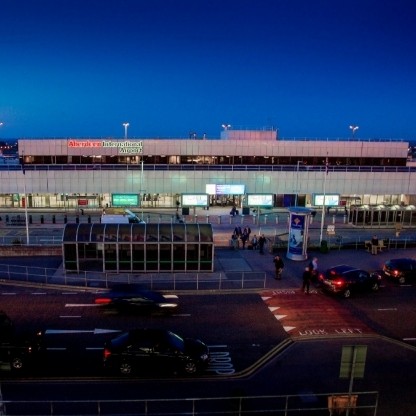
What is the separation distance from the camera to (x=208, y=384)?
45.3 ft

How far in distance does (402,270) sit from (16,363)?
65.8 feet

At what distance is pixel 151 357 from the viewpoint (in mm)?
14211

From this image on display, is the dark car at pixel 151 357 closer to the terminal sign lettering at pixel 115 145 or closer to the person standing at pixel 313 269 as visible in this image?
the person standing at pixel 313 269

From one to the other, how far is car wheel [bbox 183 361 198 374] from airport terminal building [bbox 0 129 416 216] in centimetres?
2990

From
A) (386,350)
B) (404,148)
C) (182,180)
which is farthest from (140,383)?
(404,148)

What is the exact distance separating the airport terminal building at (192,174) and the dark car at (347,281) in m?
20.0

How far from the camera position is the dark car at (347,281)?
21875 millimetres

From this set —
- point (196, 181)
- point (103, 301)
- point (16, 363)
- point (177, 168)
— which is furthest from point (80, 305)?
point (177, 168)

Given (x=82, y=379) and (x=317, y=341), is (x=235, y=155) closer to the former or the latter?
(x=317, y=341)

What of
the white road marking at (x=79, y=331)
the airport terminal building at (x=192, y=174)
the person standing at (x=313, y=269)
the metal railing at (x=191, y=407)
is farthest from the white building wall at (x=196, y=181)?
the metal railing at (x=191, y=407)

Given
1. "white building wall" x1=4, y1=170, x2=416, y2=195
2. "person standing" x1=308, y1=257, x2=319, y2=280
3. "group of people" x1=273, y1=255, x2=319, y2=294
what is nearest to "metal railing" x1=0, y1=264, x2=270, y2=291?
"group of people" x1=273, y1=255, x2=319, y2=294

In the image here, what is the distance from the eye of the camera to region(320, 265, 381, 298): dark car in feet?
71.8

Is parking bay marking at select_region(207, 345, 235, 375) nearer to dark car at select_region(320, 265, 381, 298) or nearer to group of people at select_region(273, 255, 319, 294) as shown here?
group of people at select_region(273, 255, 319, 294)

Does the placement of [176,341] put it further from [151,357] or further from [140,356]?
[140,356]
